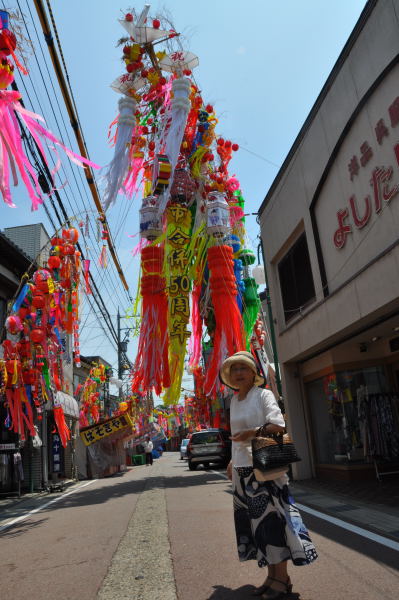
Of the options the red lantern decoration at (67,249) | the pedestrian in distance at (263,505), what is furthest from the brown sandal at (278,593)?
the red lantern decoration at (67,249)

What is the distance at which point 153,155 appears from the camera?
37.3ft

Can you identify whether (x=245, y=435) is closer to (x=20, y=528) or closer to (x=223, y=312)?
(x=20, y=528)

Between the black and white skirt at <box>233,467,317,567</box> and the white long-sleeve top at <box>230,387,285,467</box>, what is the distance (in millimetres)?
100

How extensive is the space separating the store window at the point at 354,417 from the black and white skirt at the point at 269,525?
6.42 meters

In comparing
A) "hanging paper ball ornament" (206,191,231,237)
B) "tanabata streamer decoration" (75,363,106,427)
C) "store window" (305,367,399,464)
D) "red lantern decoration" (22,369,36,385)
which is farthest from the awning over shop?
"store window" (305,367,399,464)

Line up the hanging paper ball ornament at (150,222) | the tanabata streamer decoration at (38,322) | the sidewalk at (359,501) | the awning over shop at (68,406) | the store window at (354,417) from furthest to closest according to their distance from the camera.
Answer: the awning over shop at (68,406) → the hanging paper ball ornament at (150,222) → the tanabata streamer decoration at (38,322) → the store window at (354,417) → the sidewalk at (359,501)

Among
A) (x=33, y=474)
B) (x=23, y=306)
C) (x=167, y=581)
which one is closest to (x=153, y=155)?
(x=23, y=306)

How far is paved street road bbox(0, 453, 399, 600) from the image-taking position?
337 centimetres

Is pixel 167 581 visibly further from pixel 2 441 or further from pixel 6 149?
pixel 2 441

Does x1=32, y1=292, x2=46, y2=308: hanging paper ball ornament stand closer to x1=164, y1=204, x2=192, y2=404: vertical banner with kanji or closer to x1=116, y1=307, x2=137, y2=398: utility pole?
x1=164, y1=204, x2=192, y2=404: vertical banner with kanji

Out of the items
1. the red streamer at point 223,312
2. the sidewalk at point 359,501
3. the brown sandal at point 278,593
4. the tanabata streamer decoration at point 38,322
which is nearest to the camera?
the brown sandal at point 278,593

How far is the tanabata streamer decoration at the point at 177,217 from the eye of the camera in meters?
10.2

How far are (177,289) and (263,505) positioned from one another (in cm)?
751

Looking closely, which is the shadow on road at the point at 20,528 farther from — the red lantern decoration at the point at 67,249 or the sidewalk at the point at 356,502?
the red lantern decoration at the point at 67,249
